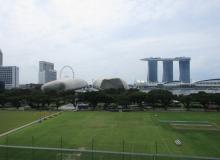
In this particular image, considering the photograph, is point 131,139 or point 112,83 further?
point 112,83

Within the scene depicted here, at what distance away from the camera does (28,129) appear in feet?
130

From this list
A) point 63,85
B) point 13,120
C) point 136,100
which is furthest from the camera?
point 63,85

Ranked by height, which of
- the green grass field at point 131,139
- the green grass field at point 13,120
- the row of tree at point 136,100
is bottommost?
the green grass field at point 13,120

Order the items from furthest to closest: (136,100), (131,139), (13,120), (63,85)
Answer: (63,85) < (136,100) < (13,120) < (131,139)

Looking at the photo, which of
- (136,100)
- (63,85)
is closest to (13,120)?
(136,100)

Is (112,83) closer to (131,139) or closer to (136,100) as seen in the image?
(136,100)

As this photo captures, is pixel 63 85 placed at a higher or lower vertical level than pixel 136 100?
higher

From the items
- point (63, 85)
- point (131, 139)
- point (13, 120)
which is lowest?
point (13, 120)

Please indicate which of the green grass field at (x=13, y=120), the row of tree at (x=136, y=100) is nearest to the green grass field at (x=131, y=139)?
the green grass field at (x=13, y=120)

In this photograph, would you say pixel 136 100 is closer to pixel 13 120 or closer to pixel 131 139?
pixel 13 120

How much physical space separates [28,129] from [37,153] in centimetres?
1720

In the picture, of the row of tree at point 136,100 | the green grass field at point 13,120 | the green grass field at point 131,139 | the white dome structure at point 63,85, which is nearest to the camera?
the green grass field at point 131,139

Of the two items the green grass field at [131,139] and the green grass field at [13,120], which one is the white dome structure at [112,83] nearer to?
the green grass field at [13,120]

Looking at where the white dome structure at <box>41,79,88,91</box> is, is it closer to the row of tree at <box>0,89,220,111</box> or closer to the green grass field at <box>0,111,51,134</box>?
the row of tree at <box>0,89,220,111</box>
